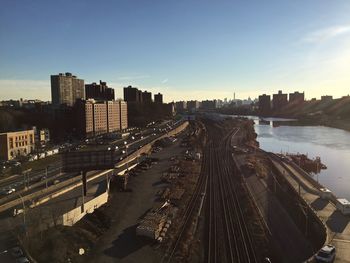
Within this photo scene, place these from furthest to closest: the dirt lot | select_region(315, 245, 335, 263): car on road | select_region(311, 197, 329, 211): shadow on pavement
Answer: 1. select_region(311, 197, 329, 211): shadow on pavement
2. the dirt lot
3. select_region(315, 245, 335, 263): car on road

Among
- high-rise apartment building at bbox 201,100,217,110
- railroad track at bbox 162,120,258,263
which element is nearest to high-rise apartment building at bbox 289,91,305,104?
high-rise apartment building at bbox 201,100,217,110

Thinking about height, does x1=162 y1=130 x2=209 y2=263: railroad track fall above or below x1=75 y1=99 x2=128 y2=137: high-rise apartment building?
below

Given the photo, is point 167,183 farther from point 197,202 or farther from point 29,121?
point 29,121

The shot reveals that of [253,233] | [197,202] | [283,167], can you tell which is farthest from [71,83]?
[253,233]

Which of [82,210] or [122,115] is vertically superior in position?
[122,115]

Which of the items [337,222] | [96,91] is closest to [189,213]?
[337,222]

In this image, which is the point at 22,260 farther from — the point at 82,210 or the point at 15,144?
the point at 15,144

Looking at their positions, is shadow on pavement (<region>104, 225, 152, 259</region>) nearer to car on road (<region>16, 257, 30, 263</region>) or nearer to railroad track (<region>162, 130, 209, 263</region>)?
railroad track (<region>162, 130, 209, 263</region>)

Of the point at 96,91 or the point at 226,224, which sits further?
the point at 96,91
